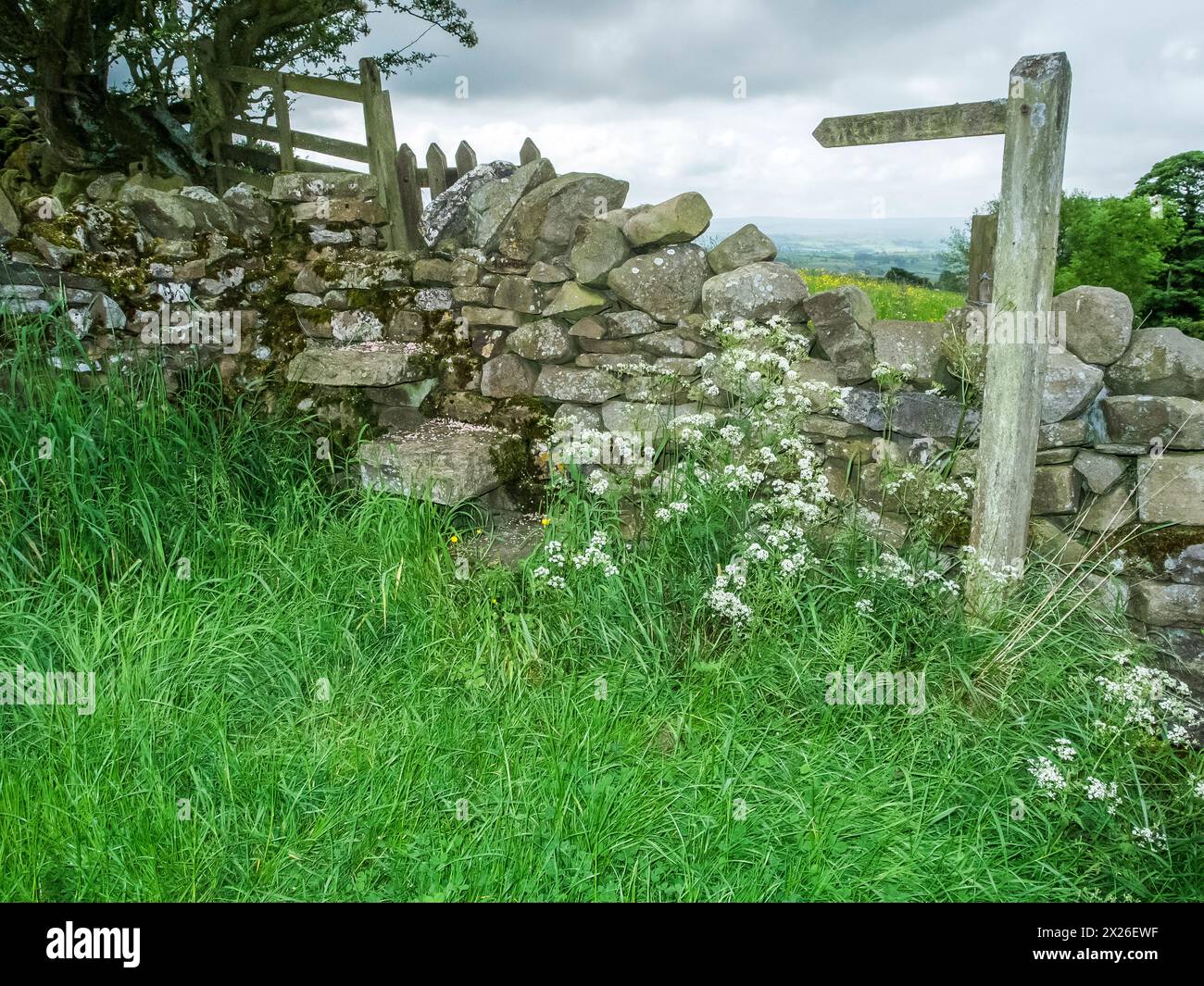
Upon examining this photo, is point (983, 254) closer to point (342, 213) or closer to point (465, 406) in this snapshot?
point (465, 406)

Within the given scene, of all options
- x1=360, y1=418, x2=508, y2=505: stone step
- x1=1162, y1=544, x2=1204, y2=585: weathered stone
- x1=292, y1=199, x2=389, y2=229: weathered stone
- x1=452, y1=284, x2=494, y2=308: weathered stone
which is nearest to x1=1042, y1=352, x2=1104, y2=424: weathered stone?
x1=1162, y1=544, x2=1204, y2=585: weathered stone

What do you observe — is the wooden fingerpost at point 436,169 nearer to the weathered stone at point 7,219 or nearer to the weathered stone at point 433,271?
the weathered stone at point 433,271

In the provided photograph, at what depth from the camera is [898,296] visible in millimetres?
5965

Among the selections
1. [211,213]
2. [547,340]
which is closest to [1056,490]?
[547,340]

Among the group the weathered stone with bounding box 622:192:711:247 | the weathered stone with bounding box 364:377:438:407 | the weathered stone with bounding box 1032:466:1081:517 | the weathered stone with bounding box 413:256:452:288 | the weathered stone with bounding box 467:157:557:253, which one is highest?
the weathered stone with bounding box 467:157:557:253

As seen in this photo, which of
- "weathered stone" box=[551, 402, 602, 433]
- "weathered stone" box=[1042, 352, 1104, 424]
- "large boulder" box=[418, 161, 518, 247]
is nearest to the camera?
"weathered stone" box=[1042, 352, 1104, 424]

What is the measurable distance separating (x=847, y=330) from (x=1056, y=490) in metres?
1.34

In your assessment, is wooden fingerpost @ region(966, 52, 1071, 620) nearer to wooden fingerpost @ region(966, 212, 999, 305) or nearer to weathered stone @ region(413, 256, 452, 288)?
wooden fingerpost @ region(966, 212, 999, 305)

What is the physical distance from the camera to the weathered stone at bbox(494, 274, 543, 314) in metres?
5.48

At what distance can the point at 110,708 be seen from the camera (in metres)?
3.53

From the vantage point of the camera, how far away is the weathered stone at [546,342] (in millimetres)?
5453

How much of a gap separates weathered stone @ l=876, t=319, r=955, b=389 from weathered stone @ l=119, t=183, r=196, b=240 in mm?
4948

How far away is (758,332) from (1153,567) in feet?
7.39

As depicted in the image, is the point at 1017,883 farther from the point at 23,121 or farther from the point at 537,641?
the point at 23,121
